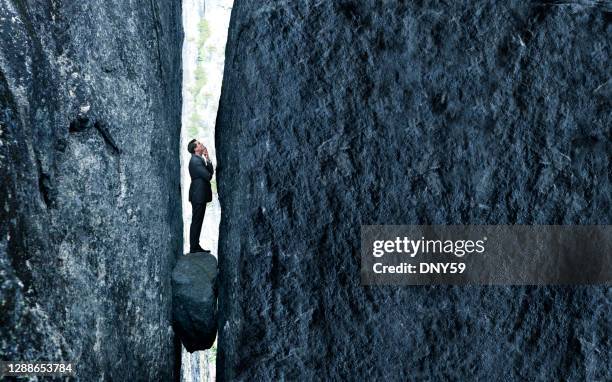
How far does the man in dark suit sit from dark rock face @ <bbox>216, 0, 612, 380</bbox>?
839 millimetres

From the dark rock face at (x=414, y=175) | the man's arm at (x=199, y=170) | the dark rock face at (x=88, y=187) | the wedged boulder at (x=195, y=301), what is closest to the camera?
the dark rock face at (x=88, y=187)

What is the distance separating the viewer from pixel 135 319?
175 inches

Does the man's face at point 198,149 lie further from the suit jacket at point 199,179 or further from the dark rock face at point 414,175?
the dark rock face at point 414,175

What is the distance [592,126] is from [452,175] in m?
1.11

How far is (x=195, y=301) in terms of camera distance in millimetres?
4934

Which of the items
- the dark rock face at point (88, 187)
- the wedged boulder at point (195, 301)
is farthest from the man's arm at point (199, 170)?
the wedged boulder at point (195, 301)

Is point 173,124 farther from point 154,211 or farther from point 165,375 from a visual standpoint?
point 165,375

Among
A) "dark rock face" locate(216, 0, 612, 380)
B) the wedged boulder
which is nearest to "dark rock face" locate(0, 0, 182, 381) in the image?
the wedged boulder

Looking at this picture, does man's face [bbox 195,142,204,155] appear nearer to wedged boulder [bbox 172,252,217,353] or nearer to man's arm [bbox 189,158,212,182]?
man's arm [bbox 189,158,212,182]

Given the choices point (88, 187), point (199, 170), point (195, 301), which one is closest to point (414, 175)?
point (199, 170)

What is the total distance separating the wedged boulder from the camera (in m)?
4.93

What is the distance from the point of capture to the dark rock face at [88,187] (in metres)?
3.35

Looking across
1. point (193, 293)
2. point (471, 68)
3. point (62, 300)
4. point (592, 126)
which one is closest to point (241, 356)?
point (193, 293)

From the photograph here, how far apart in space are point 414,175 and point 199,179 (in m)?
2.01
